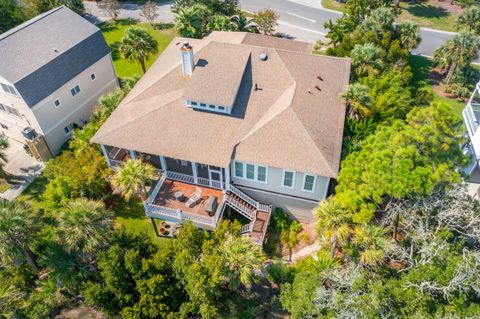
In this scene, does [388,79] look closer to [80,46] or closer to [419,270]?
[419,270]

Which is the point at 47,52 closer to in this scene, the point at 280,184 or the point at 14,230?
the point at 14,230

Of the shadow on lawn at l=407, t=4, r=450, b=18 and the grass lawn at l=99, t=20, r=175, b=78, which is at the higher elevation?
the shadow on lawn at l=407, t=4, r=450, b=18

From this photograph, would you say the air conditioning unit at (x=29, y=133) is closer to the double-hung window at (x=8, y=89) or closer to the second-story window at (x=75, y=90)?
the double-hung window at (x=8, y=89)

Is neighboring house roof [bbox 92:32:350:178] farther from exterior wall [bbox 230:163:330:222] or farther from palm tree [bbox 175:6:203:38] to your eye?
palm tree [bbox 175:6:203:38]

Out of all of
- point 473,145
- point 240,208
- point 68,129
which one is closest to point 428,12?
point 473,145

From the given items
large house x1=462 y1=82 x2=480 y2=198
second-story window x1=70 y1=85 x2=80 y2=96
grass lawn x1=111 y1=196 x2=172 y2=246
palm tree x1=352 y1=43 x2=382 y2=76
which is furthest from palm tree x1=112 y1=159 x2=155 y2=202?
large house x1=462 y1=82 x2=480 y2=198

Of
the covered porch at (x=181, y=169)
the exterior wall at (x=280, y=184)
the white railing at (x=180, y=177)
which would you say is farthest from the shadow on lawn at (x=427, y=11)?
the white railing at (x=180, y=177)

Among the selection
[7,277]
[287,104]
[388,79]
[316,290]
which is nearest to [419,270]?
[316,290]
